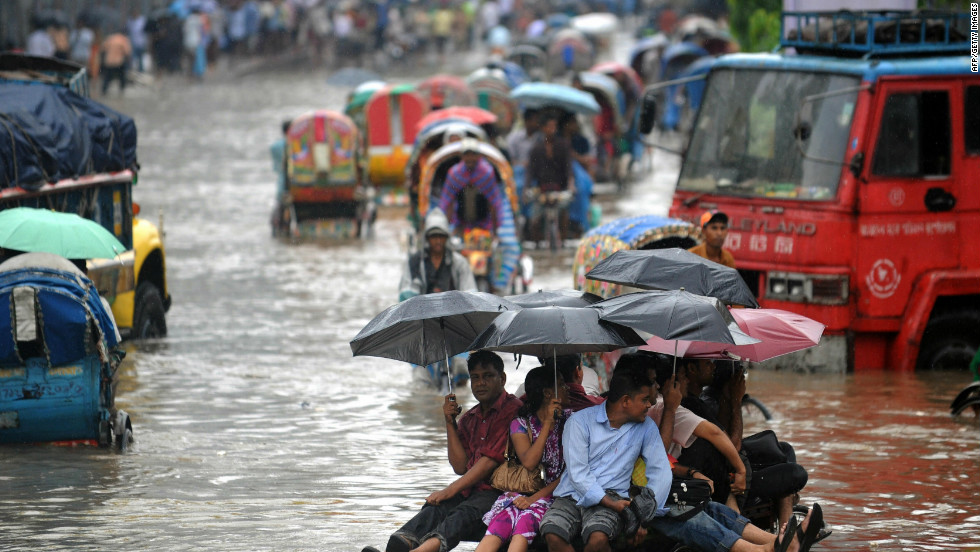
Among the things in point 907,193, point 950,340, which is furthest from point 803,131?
point 950,340

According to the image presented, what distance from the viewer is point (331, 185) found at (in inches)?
883

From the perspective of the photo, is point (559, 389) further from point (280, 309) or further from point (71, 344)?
point (280, 309)

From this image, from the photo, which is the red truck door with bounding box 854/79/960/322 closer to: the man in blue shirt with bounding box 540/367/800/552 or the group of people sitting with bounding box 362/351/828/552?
the group of people sitting with bounding box 362/351/828/552

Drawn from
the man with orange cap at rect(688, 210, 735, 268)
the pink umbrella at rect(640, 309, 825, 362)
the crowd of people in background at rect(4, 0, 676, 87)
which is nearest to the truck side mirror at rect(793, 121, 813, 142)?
the man with orange cap at rect(688, 210, 735, 268)

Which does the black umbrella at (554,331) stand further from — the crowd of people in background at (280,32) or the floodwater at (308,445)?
the crowd of people in background at (280,32)

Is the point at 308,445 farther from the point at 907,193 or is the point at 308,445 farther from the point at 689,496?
the point at 907,193

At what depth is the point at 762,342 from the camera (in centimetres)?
800

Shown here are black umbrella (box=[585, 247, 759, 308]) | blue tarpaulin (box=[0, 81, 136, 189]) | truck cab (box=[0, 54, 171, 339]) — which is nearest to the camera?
black umbrella (box=[585, 247, 759, 308])

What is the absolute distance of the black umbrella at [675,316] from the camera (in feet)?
24.0

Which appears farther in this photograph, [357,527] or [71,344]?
[71,344]

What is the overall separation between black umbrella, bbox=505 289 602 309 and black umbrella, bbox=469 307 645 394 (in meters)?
0.54

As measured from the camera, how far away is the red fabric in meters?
7.82

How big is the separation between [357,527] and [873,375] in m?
5.80

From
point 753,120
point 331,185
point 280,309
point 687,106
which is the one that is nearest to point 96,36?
point 687,106
